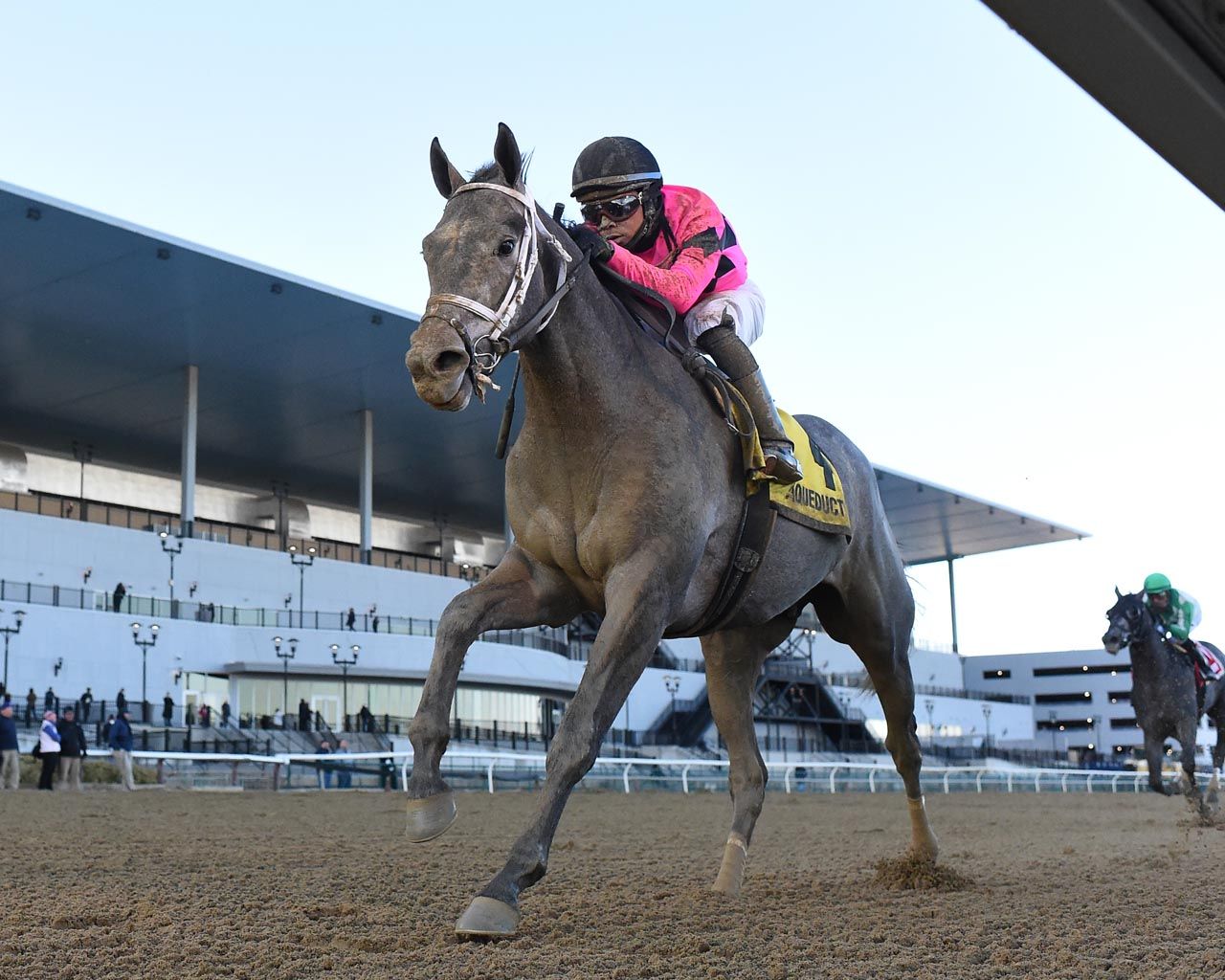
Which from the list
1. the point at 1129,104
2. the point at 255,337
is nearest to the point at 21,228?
the point at 255,337

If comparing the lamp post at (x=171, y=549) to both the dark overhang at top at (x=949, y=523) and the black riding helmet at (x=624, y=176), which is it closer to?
the dark overhang at top at (x=949, y=523)

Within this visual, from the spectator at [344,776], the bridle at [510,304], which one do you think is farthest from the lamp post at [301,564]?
the bridle at [510,304]

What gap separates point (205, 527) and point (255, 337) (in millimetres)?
20030

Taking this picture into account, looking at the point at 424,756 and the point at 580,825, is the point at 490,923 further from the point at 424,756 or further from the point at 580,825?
the point at 580,825

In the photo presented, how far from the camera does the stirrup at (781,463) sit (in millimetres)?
4727

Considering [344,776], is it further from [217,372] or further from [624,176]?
[217,372]

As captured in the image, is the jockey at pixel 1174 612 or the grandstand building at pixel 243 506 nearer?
the jockey at pixel 1174 612

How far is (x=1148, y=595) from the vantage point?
1230cm

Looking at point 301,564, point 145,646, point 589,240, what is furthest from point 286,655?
point 589,240

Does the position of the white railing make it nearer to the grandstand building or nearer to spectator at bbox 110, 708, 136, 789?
spectator at bbox 110, 708, 136, 789

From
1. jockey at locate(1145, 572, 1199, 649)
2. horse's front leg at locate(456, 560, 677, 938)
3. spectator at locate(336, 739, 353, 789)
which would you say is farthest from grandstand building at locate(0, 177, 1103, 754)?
horse's front leg at locate(456, 560, 677, 938)

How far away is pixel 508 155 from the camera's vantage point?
4.00m

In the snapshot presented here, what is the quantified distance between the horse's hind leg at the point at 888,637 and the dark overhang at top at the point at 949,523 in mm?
45776

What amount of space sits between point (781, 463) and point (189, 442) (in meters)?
37.2
